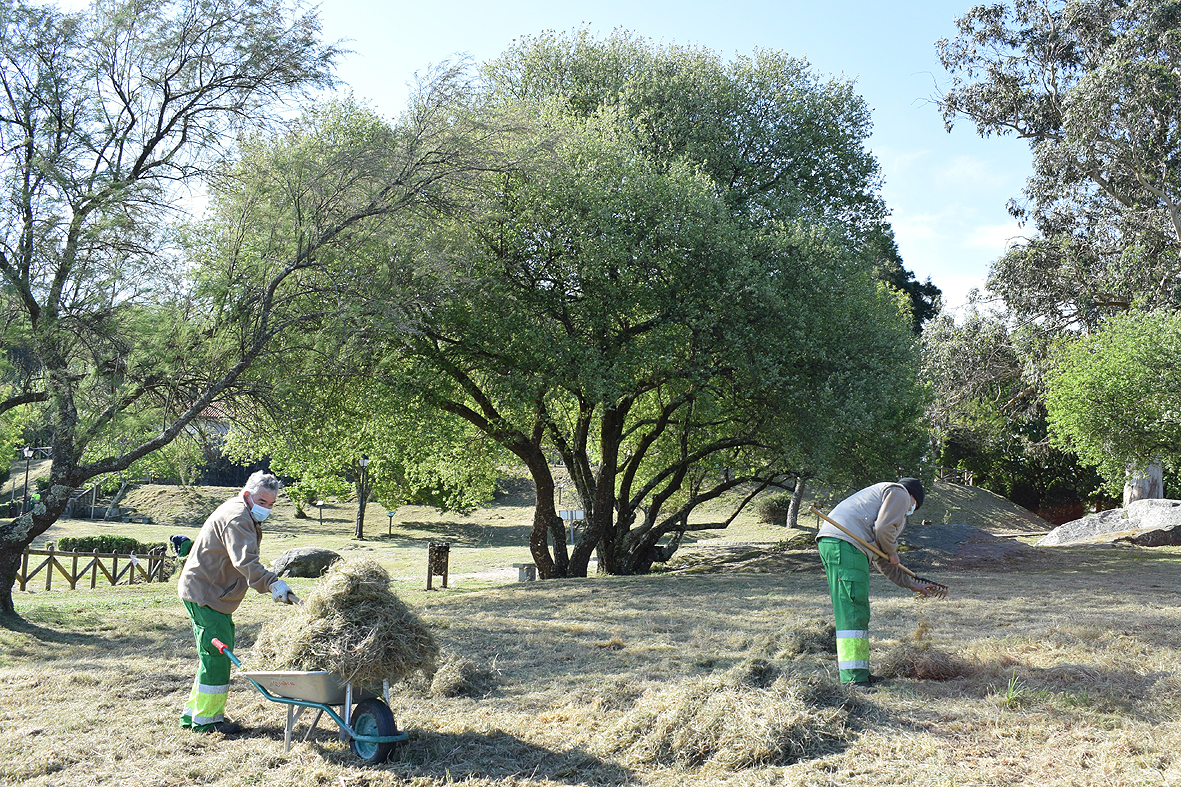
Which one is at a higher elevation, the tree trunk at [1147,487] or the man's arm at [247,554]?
the tree trunk at [1147,487]

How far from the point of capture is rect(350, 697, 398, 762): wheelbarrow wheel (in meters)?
4.91

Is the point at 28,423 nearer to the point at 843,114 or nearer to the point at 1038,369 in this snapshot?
the point at 843,114

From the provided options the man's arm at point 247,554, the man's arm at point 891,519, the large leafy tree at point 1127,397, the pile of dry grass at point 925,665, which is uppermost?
the large leafy tree at point 1127,397

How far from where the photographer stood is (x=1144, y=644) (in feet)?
23.2

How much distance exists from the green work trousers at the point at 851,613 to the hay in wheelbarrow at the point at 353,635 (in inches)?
117

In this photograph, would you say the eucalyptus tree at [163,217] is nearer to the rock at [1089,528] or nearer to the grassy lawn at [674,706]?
the grassy lawn at [674,706]

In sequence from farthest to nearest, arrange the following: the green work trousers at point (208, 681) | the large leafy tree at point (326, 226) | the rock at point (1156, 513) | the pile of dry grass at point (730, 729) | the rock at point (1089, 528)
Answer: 1. the rock at point (1089, 528)
2. the rock at point (1156, 513)
3. the large leafy tree at point (326, 226)
4. the green work trousers at point (208, 681)
5. the pile of dry grass at point (730, 729)

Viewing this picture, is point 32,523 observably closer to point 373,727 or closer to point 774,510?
point 373,727

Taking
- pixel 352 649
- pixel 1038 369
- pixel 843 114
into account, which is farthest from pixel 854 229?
pixel 352 649

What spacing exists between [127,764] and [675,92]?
17030 millimetres

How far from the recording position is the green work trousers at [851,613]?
6.07m

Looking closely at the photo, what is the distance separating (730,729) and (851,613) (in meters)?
1.65

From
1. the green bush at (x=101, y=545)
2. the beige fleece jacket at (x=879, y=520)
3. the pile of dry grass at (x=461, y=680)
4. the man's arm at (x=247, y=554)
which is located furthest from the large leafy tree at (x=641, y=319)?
the green bush at (x=101, y=545)

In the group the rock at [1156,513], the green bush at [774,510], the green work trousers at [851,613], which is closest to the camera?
the green work trousers at [851,613]
